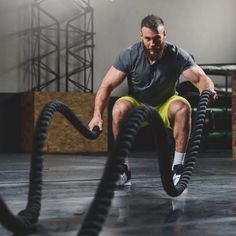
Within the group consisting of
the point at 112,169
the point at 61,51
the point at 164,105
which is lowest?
the point at 112,169

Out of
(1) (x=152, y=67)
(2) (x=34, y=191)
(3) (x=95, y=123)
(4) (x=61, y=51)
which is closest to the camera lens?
(2) (x=34, y=191)

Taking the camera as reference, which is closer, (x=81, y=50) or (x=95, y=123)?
(x=95, y=123)

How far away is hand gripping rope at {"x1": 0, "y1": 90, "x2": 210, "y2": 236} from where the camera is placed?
178 centimetres

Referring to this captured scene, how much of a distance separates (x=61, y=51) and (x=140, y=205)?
7532 millimetres

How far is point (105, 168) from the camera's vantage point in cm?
183

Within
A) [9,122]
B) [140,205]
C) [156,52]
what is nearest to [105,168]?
[140,205]

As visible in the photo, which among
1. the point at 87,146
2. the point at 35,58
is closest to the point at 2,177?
the point at 87,146

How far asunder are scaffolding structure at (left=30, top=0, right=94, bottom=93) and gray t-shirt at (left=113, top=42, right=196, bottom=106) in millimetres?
6280

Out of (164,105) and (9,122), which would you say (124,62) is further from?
(9,122)

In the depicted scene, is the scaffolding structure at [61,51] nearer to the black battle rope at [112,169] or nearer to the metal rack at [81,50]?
the metal rack at [81,50]

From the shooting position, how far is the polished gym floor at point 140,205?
2.41m

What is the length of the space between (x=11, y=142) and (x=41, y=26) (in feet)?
7.06

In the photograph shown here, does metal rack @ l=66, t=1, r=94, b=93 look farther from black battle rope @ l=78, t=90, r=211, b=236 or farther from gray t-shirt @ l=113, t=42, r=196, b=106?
black battle rope @ l=78, t=90, r=211, b=236

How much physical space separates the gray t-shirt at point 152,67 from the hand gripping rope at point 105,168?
53 cm
